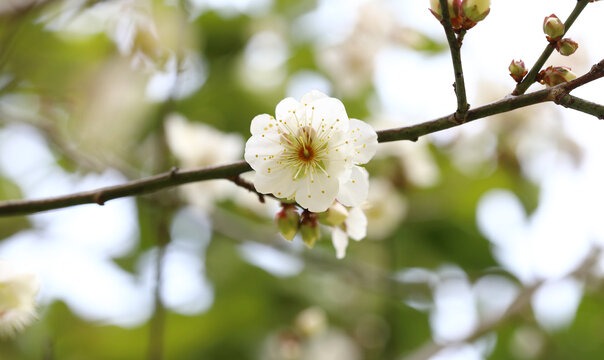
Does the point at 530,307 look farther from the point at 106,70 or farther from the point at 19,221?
the point at 19,221

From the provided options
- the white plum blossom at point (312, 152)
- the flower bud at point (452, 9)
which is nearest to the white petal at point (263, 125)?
the white plum blossom at point (312, 152)

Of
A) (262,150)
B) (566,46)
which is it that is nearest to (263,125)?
(262,150)

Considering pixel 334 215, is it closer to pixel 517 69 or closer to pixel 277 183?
pixel 277 183

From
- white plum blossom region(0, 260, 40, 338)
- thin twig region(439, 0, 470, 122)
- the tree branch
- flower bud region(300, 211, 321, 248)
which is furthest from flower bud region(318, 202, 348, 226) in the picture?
white plum blossom region(0, 260, 40, 338)

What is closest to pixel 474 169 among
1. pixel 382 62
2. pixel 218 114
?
pixel 382 62

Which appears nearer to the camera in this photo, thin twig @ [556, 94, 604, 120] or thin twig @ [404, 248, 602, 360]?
thin twig @ [556, 94, 604, 120]

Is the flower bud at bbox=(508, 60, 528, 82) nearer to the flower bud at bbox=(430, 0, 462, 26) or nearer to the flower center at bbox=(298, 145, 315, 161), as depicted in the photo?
the flower bud at bbox=(430, 0, 462, 26)

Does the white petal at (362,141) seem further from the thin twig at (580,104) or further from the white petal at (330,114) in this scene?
the thin twig at (580,104)

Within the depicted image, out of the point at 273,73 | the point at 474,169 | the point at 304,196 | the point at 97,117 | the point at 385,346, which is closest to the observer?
the point at 304,196
